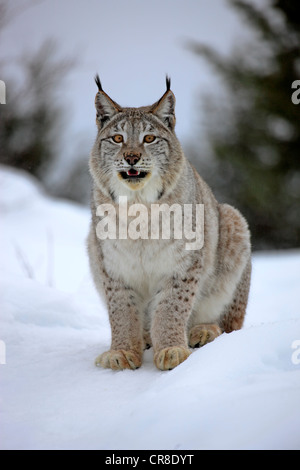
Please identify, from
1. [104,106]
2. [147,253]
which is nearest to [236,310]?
[147,253]

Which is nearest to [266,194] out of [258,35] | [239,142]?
[239,142]

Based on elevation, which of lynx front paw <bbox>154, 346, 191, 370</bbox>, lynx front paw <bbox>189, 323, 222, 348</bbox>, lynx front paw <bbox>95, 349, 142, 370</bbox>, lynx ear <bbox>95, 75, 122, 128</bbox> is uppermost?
lynx ear <bbox>95, 75, 122, 128</bbox>

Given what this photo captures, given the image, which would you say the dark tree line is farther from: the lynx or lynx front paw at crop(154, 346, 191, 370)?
lynx front paw at crop(154, 346, 191, 370)

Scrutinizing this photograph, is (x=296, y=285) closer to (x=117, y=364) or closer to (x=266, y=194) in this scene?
(x=117, y=364)

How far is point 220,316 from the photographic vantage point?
4.69m

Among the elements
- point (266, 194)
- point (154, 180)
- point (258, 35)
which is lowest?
point (266, 194)

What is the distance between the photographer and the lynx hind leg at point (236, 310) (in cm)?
472

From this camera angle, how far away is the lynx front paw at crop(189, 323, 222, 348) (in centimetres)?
430

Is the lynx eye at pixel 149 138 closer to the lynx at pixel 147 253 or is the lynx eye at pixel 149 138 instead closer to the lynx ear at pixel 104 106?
the lynx at pixel 147 253

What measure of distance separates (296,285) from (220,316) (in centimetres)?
237

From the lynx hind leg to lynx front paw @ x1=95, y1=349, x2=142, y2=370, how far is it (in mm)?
1014

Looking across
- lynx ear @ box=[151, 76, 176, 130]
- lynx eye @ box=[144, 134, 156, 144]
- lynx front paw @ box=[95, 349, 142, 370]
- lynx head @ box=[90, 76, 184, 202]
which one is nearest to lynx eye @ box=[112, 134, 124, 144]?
lynx head @ box=[90, 76, 184, 202]

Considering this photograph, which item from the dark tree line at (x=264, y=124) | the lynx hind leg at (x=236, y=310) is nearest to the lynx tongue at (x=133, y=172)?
the lynx hind leg at (x=236, y=310)

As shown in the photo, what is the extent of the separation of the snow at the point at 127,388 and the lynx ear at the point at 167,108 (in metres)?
1.52
